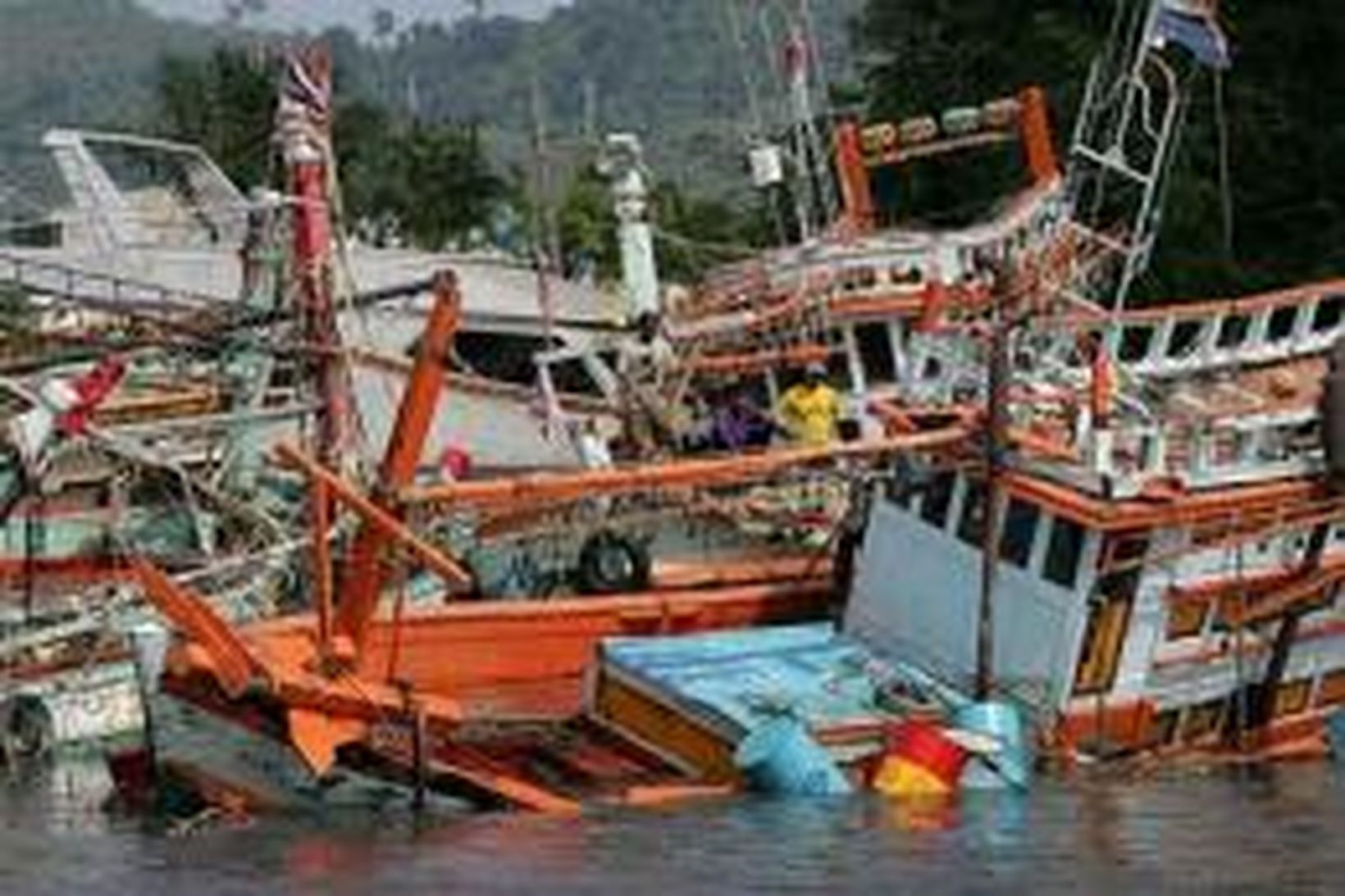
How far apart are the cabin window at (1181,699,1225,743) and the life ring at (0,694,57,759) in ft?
37.2

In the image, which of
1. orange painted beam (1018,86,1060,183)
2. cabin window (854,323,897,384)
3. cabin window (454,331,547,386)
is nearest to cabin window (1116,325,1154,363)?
orange painted beam (1018,86,1060,183)

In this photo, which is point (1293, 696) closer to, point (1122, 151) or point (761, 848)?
point (761, 848)

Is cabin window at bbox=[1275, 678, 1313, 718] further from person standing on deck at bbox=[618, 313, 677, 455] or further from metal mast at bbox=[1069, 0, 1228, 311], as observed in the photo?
person standing on deck at bbox=[618, 313, 677, 455]

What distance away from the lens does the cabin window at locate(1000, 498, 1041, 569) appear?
32.1 m

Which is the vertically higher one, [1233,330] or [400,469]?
[400,469]

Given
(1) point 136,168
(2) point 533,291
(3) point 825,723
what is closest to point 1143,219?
(3) point 825,723

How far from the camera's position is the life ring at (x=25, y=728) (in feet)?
117

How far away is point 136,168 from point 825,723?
3203cm

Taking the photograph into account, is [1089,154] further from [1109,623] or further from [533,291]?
[533,291]

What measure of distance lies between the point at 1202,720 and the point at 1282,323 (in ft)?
41.9

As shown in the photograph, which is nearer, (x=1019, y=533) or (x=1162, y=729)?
(x=1019, y=533)

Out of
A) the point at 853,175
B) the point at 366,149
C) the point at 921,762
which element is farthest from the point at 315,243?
the point at 366,149

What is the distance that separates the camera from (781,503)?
38.5 meters

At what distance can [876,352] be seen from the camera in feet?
139
